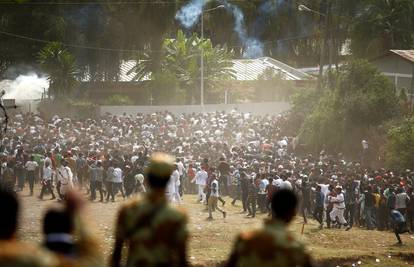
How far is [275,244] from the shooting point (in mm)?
5465

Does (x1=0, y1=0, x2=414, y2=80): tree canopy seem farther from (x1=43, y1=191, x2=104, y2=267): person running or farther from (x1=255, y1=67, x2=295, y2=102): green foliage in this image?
(x1=43, y1=191, x2=104, y2=267): person running

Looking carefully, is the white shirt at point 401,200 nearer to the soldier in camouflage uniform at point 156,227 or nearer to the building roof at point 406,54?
the soldier in camouflage uniform at point 156,227

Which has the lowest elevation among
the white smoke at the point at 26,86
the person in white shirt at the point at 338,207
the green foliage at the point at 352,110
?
the person in white shirt at the point at 338,207

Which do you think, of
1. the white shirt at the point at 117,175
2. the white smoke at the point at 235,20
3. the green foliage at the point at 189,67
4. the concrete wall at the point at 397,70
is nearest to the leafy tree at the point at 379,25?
the concrete wall at the point at 397,70

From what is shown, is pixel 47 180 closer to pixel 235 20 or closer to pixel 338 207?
pixel 338 207

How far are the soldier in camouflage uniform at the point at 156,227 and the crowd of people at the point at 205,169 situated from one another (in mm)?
9426

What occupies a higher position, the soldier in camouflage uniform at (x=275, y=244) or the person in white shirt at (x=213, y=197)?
the soldier in camouflage uniform at (x=275, y=244)

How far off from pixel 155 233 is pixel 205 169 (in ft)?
62.1

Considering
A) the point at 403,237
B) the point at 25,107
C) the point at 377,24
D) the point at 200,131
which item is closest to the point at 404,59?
the point at 377,24

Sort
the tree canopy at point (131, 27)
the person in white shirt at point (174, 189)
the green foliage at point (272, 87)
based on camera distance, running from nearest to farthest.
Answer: the person in white shirt at point (174, 189) → the tree canopy at point (131, 27) → the green foliage at point (272, 87)

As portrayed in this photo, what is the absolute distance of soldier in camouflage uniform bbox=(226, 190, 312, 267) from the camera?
546cm

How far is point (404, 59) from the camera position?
43.3 metres

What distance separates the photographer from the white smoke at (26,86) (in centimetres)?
5031

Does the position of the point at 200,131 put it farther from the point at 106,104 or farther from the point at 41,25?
the point at 41,25
